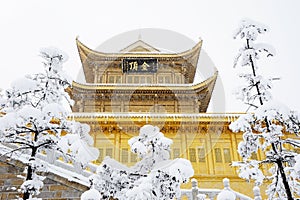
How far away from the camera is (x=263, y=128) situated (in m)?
5.37

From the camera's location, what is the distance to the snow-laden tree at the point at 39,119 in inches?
182

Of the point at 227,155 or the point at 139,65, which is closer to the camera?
the point at 227,155

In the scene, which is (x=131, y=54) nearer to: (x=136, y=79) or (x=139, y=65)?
(x=139, y=65)

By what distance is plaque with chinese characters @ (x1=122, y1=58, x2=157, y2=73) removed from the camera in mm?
20266

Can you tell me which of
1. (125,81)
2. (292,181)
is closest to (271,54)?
(292,181)

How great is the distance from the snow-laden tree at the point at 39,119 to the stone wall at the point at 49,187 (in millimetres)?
2693

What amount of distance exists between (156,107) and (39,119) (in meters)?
13.6

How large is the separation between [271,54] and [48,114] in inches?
156

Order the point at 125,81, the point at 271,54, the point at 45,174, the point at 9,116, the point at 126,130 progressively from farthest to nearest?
1. the point at 125,81
2. the point at 126,130
3. the point at 45,174
4. the point at 271,54
5. the point at 9,116

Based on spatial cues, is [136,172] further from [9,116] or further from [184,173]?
[9,116]

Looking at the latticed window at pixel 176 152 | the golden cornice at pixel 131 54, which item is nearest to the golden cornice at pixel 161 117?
the latticed window at pixel 176 152

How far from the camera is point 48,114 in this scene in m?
4.80

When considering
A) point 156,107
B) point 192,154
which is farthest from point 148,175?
point 156,107

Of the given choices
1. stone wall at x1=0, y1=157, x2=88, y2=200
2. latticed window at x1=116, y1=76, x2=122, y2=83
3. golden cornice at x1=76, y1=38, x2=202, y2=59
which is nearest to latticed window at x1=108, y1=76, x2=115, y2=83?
latticed window at x1=116, y1=76, x2=122, y2=83
